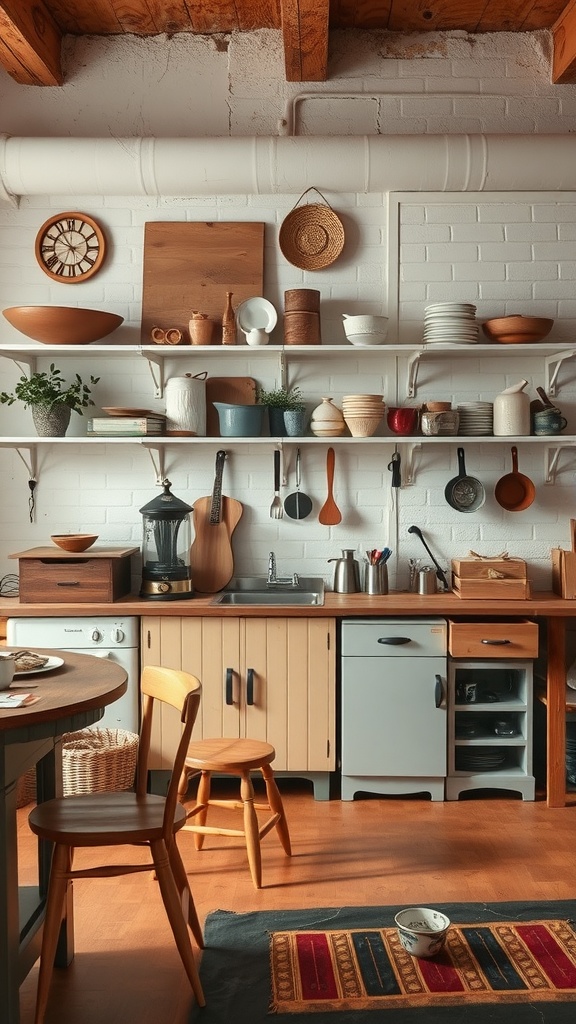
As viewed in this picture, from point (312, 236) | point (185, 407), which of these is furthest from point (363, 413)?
point (312, 236)

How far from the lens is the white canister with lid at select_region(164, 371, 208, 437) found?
4.38m

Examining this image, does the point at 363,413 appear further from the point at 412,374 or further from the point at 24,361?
the point at 24,361

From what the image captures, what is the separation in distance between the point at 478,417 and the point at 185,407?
4.42ft

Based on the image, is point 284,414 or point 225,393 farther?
point 225,393

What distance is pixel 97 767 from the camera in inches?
147

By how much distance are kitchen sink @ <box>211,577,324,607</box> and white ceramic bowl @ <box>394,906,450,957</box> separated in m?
1.72

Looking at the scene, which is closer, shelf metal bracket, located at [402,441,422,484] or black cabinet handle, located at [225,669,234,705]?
black cabinet handle, located at [225,669,234,705]

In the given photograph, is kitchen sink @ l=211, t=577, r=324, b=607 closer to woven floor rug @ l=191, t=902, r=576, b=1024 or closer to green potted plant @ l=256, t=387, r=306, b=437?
green potted plant @ l=256, t=387, r=306, b=437

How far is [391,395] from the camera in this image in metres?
4.55

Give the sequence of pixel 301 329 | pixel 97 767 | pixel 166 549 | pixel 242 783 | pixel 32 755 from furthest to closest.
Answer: pixel 166 549, pixel 301 329, pixel 97 767, pixel 242 783, pixel 32 755

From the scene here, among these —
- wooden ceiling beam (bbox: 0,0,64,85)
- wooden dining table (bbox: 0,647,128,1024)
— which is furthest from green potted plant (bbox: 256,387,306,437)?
wooden dining table (bbox: 0,647,128,1024)

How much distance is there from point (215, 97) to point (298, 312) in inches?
45.1

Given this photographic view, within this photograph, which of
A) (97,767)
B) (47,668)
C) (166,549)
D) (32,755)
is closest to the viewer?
(32,755)

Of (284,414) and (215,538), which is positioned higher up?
(284,414)
